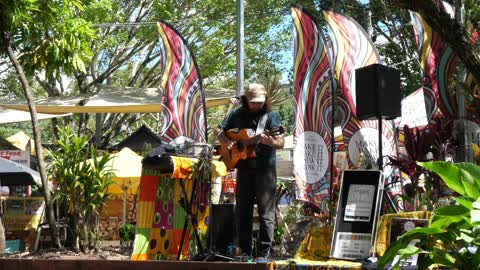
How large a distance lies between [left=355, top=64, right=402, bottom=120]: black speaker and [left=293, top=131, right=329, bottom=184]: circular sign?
1269mm

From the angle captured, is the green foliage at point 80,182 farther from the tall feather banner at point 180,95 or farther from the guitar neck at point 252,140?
the guitar neck at point 252,140

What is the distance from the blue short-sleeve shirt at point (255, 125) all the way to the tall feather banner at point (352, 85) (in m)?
1.33

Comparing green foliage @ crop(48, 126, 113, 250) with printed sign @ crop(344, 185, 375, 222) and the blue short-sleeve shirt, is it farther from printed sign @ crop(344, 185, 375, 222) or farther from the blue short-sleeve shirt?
printed sign @ crop(344, 185, 375, 222)

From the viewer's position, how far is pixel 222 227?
7.00 meters

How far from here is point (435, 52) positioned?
716 cm

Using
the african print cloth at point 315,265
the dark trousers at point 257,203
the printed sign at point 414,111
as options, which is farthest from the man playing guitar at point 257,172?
the printed sign at point 414,111

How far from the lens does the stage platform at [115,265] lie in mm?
→ 5656

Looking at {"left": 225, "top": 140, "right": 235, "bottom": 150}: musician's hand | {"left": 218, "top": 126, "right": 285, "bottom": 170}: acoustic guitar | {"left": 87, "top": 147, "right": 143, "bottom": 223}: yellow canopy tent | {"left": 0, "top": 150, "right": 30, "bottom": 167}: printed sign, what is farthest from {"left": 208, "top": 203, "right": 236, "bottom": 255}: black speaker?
{"left": 0, "top": 150, "right": 30, "bottom": 167}: printed sign

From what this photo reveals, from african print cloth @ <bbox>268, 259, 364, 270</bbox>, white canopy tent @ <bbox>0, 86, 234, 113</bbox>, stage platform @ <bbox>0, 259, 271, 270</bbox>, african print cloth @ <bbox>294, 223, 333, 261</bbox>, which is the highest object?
white canopy tent @ <bbox>0, 86, 234, 113</bbox>

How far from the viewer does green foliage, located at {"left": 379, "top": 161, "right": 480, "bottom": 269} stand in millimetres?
3617

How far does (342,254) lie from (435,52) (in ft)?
9.07

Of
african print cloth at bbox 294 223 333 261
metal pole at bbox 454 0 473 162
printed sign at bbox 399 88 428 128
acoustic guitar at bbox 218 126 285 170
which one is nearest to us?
african print cloth at bbox 294 223 333 261

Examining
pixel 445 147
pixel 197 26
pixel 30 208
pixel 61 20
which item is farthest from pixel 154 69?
pixel 445 147

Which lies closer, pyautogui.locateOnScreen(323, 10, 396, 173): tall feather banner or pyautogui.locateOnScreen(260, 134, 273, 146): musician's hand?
pyautogui.locateOnScreen(260, 134, 273, 146): musician's hand
